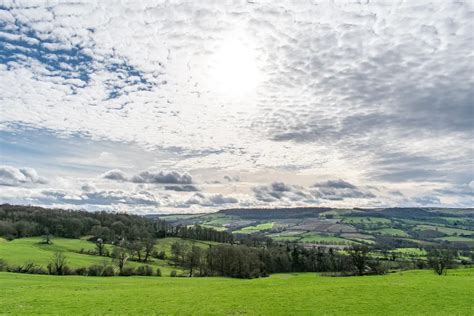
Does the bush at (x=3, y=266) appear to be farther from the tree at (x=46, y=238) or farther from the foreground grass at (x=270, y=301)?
the tree at (x=46, y=238)

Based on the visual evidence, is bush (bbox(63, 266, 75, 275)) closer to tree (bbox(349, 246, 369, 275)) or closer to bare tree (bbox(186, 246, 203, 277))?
bare tree (bbox(186, 246, 203, 277))

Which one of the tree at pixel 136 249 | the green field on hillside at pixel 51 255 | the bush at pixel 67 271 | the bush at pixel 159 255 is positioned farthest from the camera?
the bush at pixel 159 255

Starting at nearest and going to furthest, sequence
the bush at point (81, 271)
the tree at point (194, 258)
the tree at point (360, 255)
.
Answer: the tree at point (360, 255)
the bush at point (81, 271)
the tree at point (194, 258)

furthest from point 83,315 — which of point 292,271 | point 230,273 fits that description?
point 292,271

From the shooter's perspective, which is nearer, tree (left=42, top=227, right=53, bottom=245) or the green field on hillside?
the green field on hillside

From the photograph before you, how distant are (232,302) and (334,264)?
139 meters

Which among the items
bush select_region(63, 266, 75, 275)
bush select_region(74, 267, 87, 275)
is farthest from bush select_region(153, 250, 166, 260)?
bush select_region(63, 266, 75, 275)

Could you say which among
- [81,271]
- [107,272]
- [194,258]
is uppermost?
[194,258]

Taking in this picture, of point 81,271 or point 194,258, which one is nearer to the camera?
point 81,271

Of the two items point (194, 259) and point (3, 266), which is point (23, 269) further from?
point (194, 259)

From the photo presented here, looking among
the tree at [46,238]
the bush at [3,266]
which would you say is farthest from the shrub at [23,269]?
the tree at [46,238]

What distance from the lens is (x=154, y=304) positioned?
3725 cm

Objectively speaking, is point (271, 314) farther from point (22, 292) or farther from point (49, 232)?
point (49, 232)

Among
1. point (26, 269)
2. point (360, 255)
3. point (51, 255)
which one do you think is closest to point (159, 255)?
point (51, 255)
